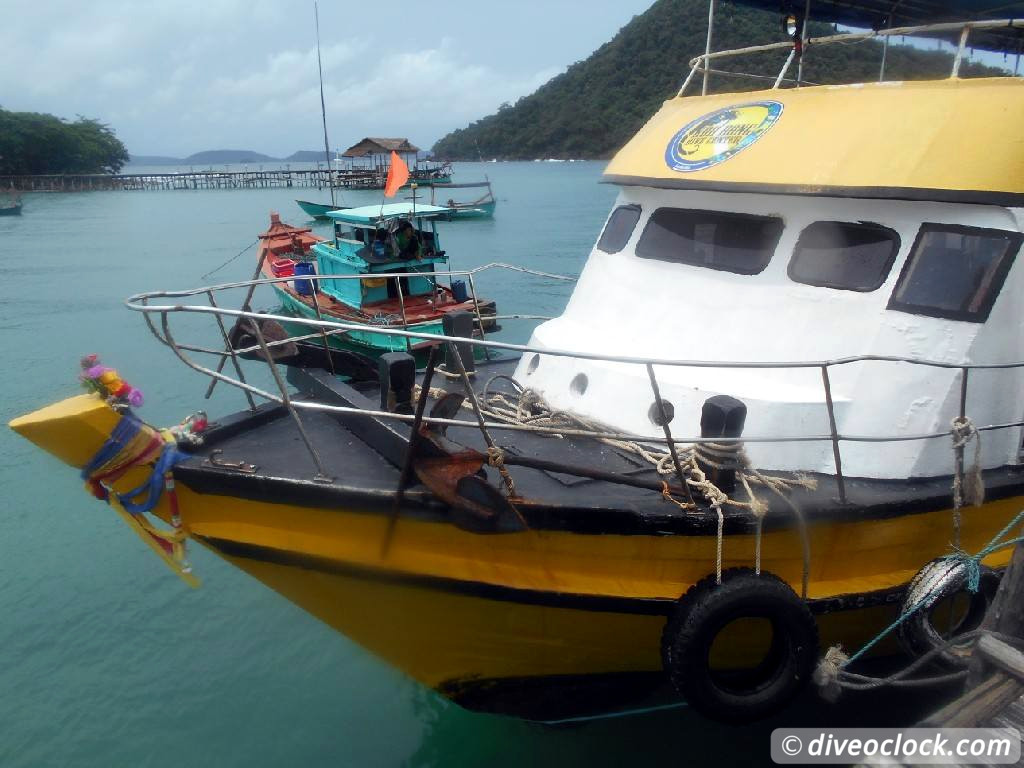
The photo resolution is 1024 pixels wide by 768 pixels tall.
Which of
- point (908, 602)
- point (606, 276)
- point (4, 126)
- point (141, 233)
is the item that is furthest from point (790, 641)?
point (4, 126)

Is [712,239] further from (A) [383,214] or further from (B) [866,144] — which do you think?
(A) [383,214]

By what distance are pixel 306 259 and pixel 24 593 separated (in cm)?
1577

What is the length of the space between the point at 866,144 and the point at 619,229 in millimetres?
1757

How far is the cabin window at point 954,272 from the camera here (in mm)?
4004

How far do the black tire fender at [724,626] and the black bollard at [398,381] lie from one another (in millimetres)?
1739

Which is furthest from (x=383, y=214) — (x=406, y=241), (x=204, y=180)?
(x=204, y=180)

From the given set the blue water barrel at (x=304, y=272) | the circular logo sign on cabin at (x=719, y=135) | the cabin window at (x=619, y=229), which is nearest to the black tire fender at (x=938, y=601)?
the circular logo sign on cabin at (x=719, y=135)

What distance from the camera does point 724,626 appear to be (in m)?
3.68

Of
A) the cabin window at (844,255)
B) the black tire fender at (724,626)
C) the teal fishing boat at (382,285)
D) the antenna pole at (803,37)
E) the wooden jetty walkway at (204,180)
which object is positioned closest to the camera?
the black tire fender at (724,626)

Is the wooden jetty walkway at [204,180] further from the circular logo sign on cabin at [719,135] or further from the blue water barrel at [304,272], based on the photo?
the circular logo sign on cabin at [719,135]

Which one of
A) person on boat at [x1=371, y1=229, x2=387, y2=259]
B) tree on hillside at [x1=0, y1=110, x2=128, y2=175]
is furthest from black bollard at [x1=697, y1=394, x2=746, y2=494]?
tree on hillside at [x1=0, y1=110, x2=128, y2=175]

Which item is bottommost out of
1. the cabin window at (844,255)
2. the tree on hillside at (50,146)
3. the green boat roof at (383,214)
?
the cabin window at (844,255)

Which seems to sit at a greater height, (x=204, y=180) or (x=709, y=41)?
(x=204, y=180)

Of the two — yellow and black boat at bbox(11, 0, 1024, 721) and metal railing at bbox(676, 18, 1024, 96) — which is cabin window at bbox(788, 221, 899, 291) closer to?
yellow and black boat at bbox(11, 0, 1024, 721)
